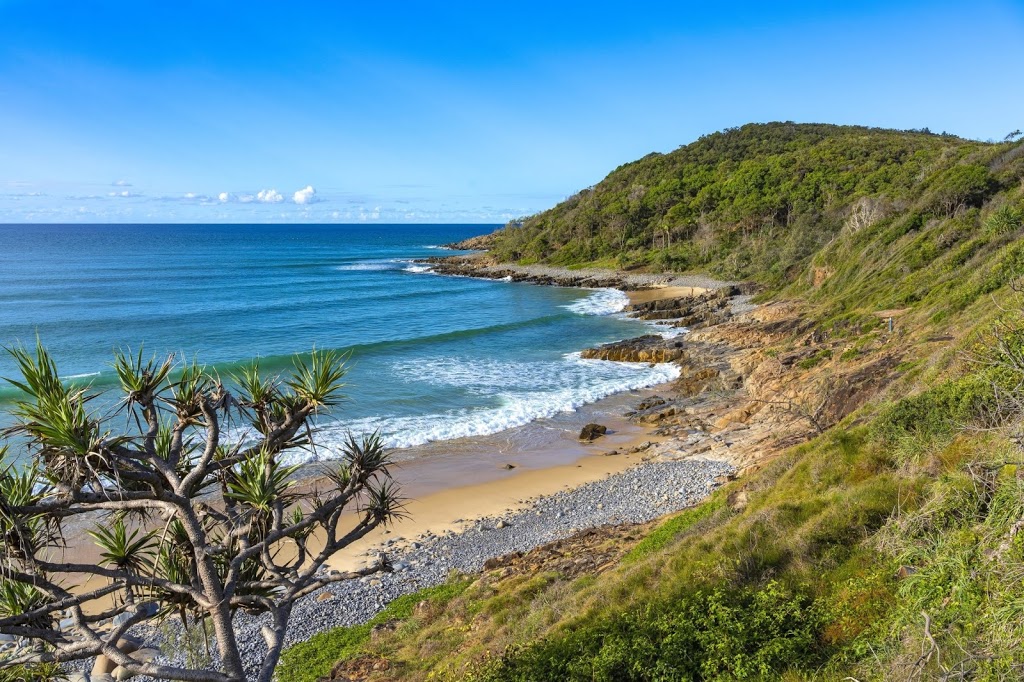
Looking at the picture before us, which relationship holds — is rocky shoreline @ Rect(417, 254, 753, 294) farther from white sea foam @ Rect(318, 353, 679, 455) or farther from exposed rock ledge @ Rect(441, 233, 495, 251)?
white sea foam @ Rect(318, 353, 679, 455)

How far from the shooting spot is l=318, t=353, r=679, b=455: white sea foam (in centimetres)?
2460

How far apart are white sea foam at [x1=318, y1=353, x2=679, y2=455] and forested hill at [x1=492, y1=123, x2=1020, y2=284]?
798 inches

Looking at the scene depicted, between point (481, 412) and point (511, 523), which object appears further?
point (481, 412)

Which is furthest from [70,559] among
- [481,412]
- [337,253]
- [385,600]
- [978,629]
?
[337,253]

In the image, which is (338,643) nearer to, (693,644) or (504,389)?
(693,644)

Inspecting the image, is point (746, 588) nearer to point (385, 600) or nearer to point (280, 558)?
point (385, 600)

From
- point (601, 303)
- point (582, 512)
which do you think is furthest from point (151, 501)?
point (601, 303)

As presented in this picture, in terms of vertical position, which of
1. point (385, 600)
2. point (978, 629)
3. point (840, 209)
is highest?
point (840, 209)

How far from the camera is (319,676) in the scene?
1029cm

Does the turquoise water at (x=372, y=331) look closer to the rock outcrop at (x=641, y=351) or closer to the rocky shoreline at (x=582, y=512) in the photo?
the rock outcrop at (x=641, y=351)

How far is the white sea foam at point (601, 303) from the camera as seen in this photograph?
52219 mm

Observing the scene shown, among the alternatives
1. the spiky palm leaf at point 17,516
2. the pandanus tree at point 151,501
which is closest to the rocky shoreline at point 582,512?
the pandanus tree at point 151,501

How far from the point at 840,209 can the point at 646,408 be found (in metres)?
43.1

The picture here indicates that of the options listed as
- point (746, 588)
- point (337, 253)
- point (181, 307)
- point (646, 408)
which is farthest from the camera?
point (337, 253)
